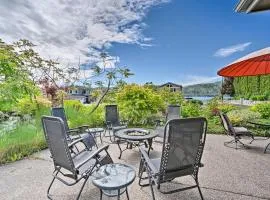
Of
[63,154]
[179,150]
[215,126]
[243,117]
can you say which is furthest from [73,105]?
[243,117]

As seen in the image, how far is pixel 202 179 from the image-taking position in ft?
11.3

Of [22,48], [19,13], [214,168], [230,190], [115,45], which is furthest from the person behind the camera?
[115,45]

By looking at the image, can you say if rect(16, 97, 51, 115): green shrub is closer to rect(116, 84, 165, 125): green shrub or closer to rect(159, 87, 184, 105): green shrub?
rect(116, 84, 165, 125): green shrub

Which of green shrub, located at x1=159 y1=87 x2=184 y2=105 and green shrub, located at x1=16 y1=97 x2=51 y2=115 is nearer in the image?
green shrub, located at x1=16 y1=97 x2=51 y2=115

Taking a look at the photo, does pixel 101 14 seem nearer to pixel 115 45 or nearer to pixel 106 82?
pixel 115 45

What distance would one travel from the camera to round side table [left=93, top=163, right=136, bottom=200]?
88.5 inches

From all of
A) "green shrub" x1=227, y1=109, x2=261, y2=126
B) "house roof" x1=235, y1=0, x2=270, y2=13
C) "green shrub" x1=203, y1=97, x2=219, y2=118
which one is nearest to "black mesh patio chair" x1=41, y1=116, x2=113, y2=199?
"house roof" x1=235, y1=0, x2=270, y2=13

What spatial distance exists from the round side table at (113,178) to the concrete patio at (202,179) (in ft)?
1.57

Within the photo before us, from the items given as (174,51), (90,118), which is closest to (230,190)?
(90,118)

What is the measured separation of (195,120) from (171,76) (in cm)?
1305

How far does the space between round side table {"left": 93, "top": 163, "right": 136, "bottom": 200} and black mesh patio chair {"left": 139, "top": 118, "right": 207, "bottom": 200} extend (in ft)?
1.05

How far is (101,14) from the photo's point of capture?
8070 mm

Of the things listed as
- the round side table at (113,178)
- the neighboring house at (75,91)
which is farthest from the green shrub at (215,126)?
the neighboring house at (75,91)

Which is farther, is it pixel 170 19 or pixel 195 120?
pixel 170 19
